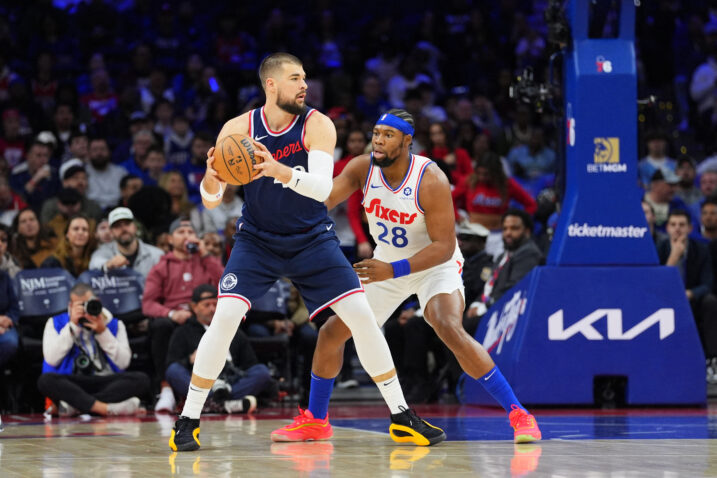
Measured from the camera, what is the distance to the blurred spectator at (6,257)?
9930 mm

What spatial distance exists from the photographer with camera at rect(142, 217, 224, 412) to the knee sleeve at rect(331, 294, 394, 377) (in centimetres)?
412

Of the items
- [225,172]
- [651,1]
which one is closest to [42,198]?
[225,172]

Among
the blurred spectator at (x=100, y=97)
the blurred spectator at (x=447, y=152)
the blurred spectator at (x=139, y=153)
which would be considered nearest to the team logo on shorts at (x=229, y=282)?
the blurred spectator at (x=447, y=152)

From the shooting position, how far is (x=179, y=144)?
13508 mm

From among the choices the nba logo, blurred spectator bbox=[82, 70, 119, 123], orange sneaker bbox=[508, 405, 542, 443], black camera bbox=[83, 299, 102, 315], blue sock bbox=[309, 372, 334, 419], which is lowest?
orange sneaker bbox=[508, 405, 542, 443]

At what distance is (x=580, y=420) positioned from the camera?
739 centimetres

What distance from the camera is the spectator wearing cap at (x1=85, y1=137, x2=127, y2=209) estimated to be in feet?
40.6

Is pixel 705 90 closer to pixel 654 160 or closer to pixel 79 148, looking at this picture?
pixel 654 160

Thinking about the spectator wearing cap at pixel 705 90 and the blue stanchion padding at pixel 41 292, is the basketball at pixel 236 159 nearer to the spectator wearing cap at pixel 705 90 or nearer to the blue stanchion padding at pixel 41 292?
the blue stanchion padding at pixel 41 292

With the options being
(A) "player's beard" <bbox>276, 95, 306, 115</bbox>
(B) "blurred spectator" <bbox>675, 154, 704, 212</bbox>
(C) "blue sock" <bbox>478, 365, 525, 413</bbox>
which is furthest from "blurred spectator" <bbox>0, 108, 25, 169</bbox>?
(C) "blue sock" <bbox>478, 365, 525, 413</bbox>

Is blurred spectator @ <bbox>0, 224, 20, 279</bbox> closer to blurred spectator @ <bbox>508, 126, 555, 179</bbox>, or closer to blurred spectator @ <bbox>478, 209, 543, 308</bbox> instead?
blurred spectator @ <bbox>478, 209, 543, 308</bbox>

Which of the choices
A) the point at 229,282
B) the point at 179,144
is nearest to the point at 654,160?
the point at 179,144

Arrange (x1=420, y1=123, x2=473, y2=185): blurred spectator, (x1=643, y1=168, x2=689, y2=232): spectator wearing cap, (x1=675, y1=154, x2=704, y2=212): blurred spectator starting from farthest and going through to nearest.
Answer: (x1=675, y1=154, x2=704, y2=212): blurred spectator → (x1=420, y1=123, x2=473, y2=185): blurred spectator → (x1=643, y1=168, x2=689, y2=232): spectator wearing cap

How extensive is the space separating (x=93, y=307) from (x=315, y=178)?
417cm
